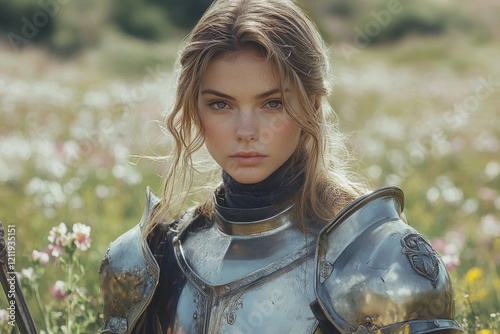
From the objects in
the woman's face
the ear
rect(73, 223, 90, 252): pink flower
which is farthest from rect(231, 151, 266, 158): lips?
rect(73, 223, 90, 252): pink flower

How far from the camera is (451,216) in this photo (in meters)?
6.63

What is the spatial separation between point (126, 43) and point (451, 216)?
9.89 meters

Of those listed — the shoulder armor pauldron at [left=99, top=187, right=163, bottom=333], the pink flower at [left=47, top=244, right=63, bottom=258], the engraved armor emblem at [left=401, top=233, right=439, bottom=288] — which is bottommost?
the pink flower at [left=47, top=244, right=63, bottom=258]

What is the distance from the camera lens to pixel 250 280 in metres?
2.92

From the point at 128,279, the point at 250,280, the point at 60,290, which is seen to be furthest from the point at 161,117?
the point at 250,280

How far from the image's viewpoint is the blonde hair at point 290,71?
295cm

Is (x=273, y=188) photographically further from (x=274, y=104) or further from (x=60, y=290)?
(x=60, y=290)

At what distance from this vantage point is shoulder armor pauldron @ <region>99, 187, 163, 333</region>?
10.1ft

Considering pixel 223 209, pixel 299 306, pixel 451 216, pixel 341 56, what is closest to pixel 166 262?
pixel 223 209

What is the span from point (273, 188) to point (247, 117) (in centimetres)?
22

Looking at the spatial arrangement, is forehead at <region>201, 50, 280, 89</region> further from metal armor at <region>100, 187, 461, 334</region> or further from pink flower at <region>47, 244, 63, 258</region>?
pink flower at <region>47, 244, 63, 258</region>

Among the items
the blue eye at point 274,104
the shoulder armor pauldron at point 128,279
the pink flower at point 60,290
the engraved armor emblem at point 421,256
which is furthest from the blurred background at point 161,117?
the engraved armor emblem at point 421,256

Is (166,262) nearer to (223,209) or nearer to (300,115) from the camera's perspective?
(223,209)

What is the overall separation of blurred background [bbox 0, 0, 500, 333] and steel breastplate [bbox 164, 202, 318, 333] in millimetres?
401
